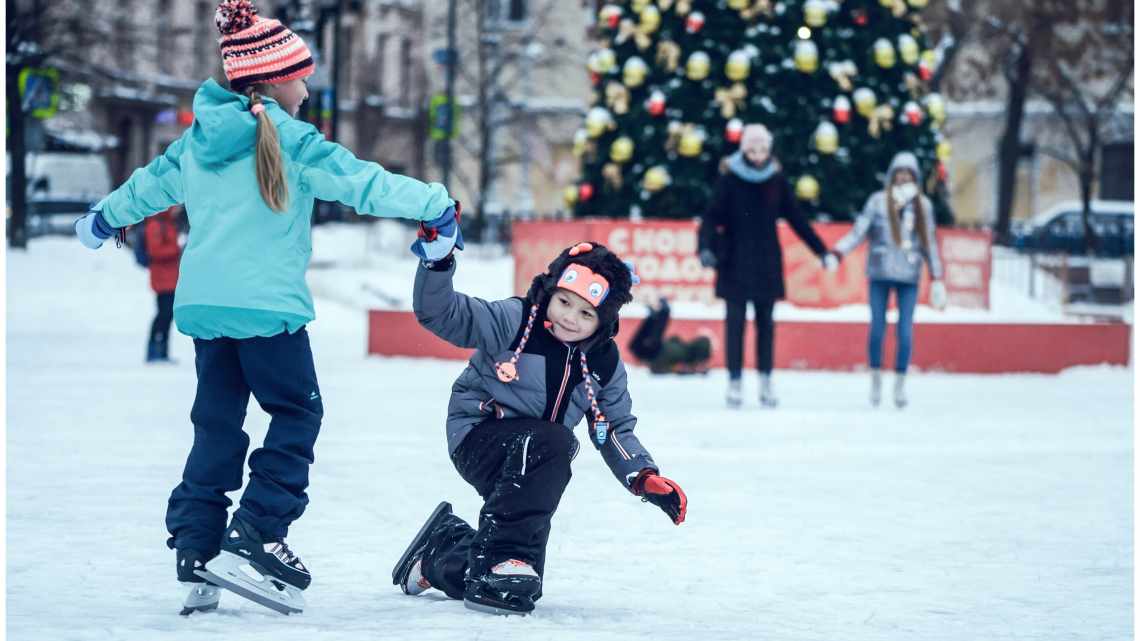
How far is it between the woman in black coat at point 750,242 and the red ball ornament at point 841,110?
15.7 ft

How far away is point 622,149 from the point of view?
611 inches

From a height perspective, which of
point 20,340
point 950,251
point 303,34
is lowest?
point 20,340

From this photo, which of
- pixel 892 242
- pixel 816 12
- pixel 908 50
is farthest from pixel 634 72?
pixel 892 242

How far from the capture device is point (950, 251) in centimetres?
1531

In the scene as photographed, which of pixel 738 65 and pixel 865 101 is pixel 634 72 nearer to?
pixel 738 65

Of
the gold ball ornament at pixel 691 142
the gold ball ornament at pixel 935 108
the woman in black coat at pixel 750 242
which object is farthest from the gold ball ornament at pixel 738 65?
the woman in black coat at pixel 750 242

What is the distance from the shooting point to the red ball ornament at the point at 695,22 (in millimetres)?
15266

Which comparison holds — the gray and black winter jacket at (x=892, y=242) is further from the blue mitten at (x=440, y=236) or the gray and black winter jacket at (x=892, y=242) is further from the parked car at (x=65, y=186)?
the parked car at (x=65, y=186)

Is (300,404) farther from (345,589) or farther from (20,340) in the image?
(20,340)

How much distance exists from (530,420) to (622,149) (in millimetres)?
11025

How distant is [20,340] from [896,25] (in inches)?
289

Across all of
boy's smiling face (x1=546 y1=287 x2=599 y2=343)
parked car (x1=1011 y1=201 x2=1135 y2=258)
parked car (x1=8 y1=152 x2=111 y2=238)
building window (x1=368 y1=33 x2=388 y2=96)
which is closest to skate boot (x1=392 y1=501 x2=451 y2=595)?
boy's smiling face (x1=546 y1=287 x2=599 y2=343)

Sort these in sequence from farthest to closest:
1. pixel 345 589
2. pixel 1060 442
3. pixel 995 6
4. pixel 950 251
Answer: pixel 995 6 → pixel 950 251 → pixel 1060 442 → pixel 345 589

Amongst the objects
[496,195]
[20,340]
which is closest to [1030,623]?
[20,340]
